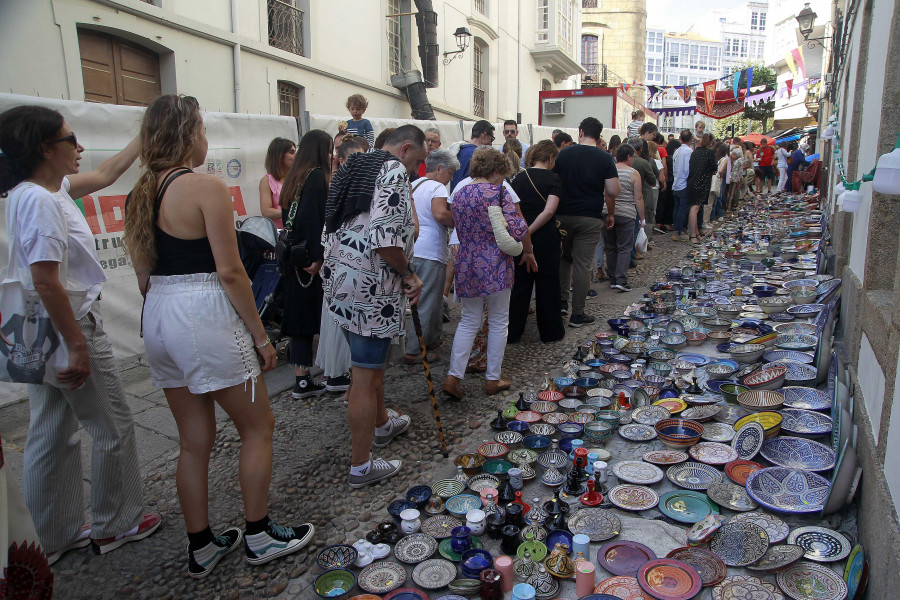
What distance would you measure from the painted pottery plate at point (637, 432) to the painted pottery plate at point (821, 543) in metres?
1.05

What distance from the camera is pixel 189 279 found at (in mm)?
2135

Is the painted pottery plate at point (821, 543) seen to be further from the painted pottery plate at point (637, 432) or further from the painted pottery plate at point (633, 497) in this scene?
the painted pottery plate at point (637, 432)

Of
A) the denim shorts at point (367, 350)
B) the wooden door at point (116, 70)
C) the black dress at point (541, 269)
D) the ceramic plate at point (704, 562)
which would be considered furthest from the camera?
the wooden door at point (116, 70)

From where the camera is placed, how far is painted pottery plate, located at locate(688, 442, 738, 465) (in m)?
3.00

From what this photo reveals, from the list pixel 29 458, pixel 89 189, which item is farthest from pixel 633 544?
pixel 89 189

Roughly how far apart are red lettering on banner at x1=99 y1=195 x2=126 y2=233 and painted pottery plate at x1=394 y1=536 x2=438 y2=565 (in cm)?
367

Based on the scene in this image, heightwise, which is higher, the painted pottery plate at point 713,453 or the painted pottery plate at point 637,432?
the painted pottery plate at point 713,453

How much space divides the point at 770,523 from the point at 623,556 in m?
0.66

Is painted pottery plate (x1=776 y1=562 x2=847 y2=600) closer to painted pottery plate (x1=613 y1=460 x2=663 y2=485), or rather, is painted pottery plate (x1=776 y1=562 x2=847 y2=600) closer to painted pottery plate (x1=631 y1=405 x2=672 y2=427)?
painted pottery plate (x1=613 y1=460 x2=663 y2=485)

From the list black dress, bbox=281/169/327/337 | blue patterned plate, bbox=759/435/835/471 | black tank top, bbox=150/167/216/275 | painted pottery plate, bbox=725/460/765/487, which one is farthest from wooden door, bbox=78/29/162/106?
blue patterned plate, bbox=759/435/835/471

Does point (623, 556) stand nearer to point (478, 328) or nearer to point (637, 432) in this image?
point (637, 432)

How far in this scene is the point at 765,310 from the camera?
18.7ft

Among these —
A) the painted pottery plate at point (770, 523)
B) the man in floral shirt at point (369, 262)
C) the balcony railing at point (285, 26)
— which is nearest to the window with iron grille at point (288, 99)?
the balcony railing at point (285, 26)

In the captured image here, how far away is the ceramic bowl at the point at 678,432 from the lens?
318cm
